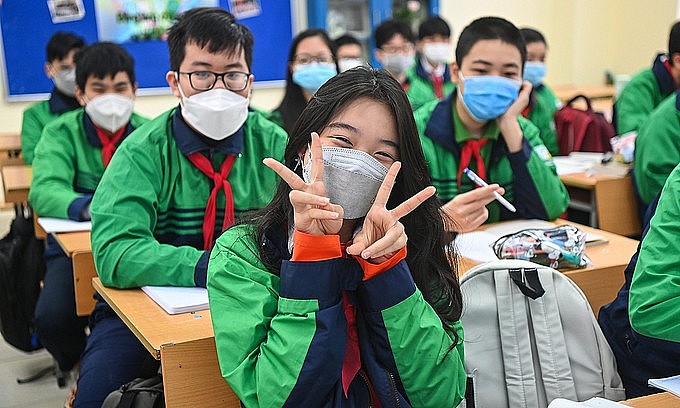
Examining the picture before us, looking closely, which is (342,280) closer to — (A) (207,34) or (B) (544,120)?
(A) (207,34)

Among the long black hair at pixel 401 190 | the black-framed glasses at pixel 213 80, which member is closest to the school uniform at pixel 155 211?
the black-framed glasses at pixel 213 80

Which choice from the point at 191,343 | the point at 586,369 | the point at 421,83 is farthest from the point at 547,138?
the point at 191,343

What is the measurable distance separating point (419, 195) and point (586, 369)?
62 centimetres

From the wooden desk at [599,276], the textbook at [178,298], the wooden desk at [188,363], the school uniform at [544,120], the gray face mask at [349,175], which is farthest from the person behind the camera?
the school uniform at [544,120]

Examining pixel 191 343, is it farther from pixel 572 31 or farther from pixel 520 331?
pixel 572 31

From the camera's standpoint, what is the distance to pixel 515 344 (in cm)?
164

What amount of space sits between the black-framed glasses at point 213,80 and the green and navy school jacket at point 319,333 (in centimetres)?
84

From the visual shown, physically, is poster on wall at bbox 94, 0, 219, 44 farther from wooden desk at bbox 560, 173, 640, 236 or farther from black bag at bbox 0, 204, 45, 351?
wooden desk at bbox 560, 173, 640, 236

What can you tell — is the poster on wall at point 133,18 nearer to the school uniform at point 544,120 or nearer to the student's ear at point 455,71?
the school uniform at point 544,120

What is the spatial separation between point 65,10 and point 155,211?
4.55 meters

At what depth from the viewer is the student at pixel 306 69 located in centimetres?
385

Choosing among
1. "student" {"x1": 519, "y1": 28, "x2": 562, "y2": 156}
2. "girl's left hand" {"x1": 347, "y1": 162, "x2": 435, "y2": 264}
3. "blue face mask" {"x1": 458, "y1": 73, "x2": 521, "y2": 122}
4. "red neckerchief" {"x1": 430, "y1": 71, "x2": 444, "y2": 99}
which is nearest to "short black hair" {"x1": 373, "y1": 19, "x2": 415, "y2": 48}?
"red neckerchief" {"x1": 430, "y1": 71, "x2": 444, "y2": 99}

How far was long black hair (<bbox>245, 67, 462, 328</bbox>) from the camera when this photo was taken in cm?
143

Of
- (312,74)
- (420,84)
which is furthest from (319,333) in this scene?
(420,84)
